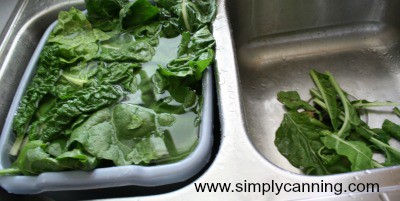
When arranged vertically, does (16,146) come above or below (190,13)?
below

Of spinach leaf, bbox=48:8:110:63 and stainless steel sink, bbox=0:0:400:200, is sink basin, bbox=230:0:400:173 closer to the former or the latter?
stainless steel sink, bbox=0:0:400:200

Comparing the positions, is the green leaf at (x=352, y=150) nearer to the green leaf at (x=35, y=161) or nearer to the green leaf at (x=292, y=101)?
the green leaf at (x=292, y=101)

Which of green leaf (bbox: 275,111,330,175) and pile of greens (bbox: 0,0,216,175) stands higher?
pile of greens (bbox: 0,0,216,175)

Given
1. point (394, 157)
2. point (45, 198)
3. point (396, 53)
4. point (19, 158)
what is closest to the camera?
point (19, 158)

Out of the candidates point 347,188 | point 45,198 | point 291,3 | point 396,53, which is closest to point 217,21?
point 291,3

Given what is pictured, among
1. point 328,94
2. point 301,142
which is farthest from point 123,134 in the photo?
point 328,94

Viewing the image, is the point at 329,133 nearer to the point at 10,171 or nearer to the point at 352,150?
the point at 352,150

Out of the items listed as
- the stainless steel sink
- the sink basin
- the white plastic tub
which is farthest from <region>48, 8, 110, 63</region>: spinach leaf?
the sink basin

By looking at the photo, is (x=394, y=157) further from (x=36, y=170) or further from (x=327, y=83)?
(x=36, y=170)
